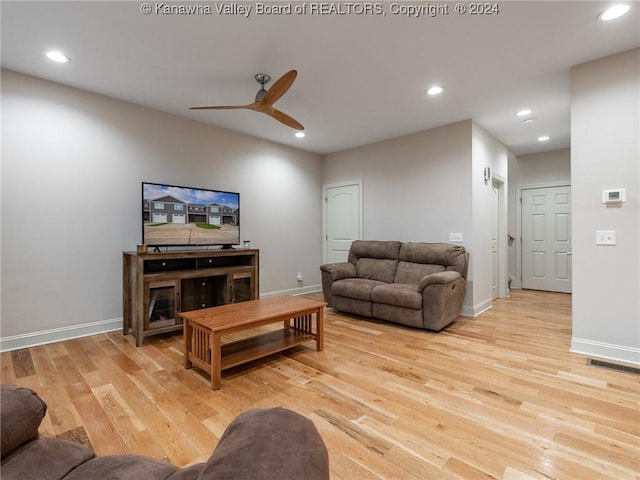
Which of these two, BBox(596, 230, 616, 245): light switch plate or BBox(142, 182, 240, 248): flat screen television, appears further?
BBox(142, 182, 240, 248): flat screen television

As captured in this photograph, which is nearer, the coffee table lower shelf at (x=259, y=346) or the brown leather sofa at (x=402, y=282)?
the coffee table lower shelf at (x=259, y=346)

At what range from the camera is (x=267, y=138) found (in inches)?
196

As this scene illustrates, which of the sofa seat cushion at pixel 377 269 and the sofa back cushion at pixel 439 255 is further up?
the sofa back cushion at pixel 439 255

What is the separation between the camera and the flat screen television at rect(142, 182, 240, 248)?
3.46m

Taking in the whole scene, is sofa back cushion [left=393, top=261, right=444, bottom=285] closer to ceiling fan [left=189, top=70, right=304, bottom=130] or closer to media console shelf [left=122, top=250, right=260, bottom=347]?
media console shelf [left=122, top=250, right=260, bottom=347]

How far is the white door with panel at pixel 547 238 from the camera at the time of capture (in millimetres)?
5676

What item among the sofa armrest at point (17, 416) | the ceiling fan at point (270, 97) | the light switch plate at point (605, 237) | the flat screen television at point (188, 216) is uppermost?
the ceiling fan at point (270, 97)

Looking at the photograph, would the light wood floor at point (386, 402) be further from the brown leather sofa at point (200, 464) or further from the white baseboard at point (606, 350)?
the brown leather sofa at point (200, 464)

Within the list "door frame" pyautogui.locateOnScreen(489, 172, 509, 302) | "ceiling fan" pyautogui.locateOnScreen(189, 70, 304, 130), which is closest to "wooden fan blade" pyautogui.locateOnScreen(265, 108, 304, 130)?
"ceiling fan" pyautogui.locateOnScreen(189, 70, 304, 130)

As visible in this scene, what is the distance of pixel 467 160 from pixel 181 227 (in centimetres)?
377

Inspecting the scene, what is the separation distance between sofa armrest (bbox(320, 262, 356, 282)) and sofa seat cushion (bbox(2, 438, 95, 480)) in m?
3.54

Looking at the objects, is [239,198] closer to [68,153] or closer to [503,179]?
[68,153]

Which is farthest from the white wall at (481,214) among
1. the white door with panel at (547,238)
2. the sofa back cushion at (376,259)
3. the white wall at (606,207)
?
the white door with panel at (547,238)

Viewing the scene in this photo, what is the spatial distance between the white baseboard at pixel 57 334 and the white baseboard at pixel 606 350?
4.76m
